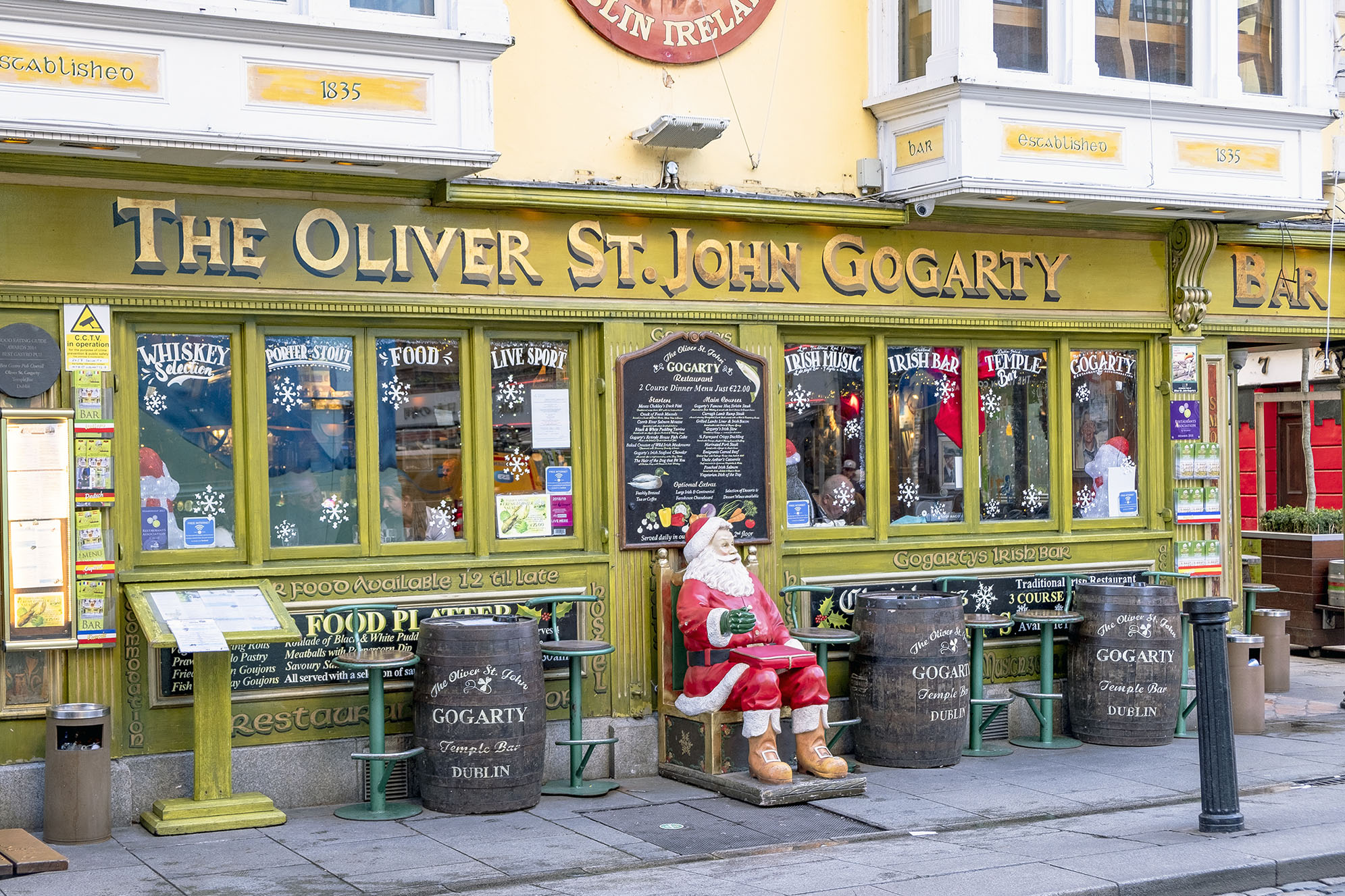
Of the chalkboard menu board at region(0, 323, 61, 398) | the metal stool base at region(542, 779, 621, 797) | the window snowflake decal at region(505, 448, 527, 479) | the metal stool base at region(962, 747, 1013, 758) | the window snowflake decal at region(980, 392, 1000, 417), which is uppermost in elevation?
the chalkboard menu board at region(0, 323, 61, 398)

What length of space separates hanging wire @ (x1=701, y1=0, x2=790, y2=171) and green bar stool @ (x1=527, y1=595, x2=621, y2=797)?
3002 millimetres

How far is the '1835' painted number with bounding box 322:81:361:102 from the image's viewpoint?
7.80 m

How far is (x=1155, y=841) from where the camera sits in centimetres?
735

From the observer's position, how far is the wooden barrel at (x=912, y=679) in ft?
29.8

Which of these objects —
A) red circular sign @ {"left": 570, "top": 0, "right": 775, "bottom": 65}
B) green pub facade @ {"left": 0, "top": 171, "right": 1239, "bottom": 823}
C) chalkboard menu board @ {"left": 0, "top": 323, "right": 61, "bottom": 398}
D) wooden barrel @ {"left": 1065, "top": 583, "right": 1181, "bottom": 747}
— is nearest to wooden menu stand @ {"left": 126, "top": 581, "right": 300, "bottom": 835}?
green pub facade @ {"left": 0, "top": 171, "right": 1239, "bottom": 823}

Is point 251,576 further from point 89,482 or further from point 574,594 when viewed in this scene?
point 574,594

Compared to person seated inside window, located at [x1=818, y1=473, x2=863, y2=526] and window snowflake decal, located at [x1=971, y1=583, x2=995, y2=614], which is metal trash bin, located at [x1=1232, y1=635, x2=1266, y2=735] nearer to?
window snowflake decal, located at [x1=971, y1=583, x2=995, y2=614]

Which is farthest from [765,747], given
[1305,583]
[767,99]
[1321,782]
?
[1305,583]

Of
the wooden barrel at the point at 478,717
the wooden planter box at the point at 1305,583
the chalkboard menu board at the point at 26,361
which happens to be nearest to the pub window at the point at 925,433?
the wooden barrel at the point at 478,717

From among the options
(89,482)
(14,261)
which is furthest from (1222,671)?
(14,261)

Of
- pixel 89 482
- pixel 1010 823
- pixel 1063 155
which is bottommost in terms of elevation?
pixel 1010 823

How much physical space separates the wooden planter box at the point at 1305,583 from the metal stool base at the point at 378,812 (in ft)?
32.4

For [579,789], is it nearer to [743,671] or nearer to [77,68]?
[743,671]

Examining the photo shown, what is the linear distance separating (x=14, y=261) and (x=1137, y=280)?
7.37 m
